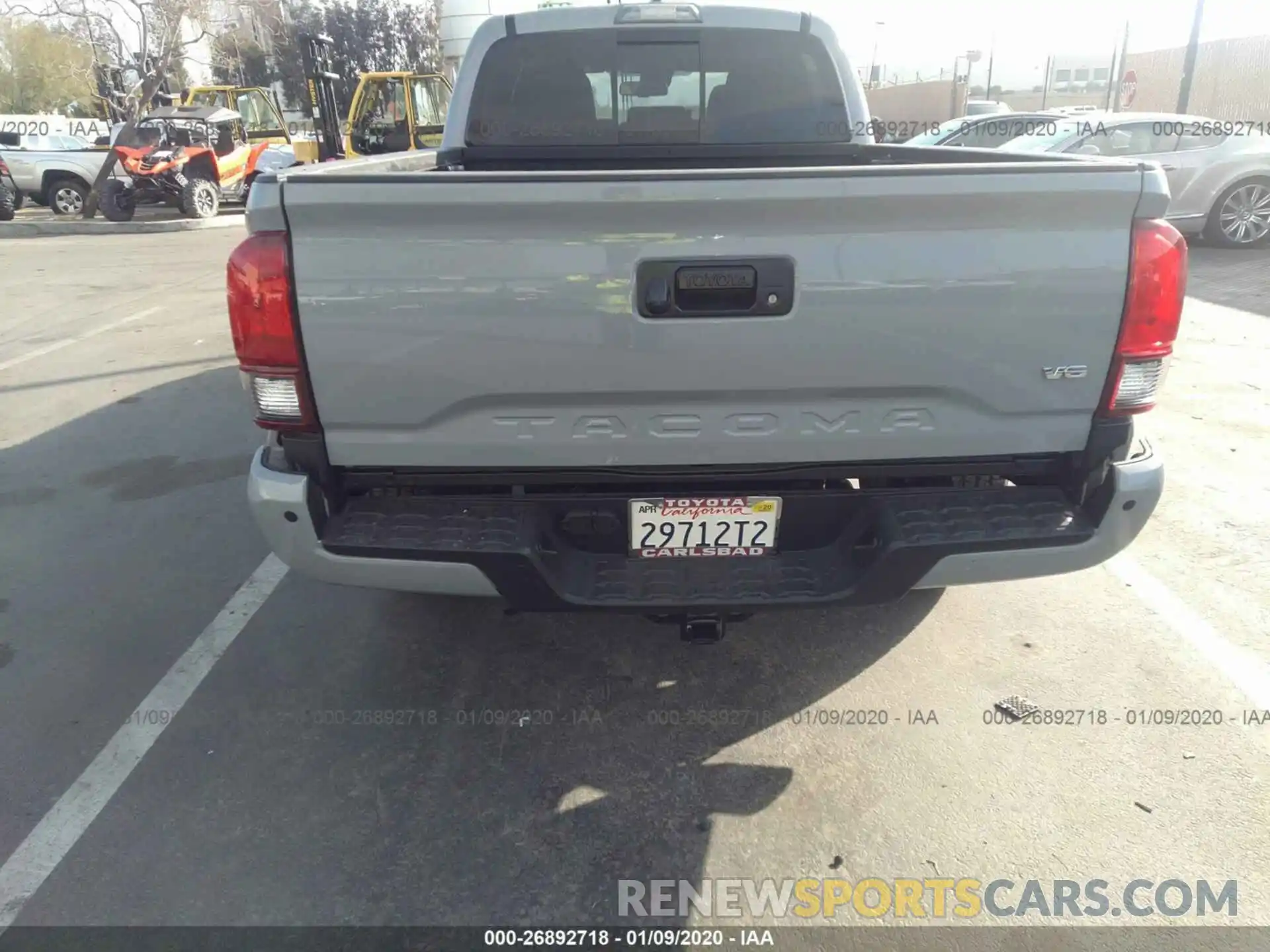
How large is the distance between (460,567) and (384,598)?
1.48 m

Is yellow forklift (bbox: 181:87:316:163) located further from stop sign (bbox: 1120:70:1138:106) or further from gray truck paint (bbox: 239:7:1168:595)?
gray truck paint (bbox: 239:7:1168:595)

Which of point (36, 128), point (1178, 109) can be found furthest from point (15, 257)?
point (1178, 109)

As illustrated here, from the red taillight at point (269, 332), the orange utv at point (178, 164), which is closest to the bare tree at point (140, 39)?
the orange utv at point (178, 164)

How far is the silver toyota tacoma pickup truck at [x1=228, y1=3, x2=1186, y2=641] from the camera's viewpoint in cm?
201

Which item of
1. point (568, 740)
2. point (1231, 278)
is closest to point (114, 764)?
point (568, 740)

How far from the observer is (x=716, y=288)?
6.78ft

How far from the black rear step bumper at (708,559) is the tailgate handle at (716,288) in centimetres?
54

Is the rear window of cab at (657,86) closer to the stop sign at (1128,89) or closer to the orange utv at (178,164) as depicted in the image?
the orange utv at (178,164)

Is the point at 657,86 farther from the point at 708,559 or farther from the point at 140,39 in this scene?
the point at 140,39

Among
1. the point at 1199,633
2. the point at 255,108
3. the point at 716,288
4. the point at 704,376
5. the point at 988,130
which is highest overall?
the point at 255,108

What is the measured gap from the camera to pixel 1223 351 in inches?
268

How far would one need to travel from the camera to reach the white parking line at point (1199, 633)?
296 centimetres

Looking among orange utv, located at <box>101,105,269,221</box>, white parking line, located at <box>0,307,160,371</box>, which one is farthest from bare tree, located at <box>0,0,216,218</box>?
white parking line, located at <box>0,307,160,371</box>

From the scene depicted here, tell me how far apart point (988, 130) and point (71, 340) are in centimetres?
1227
